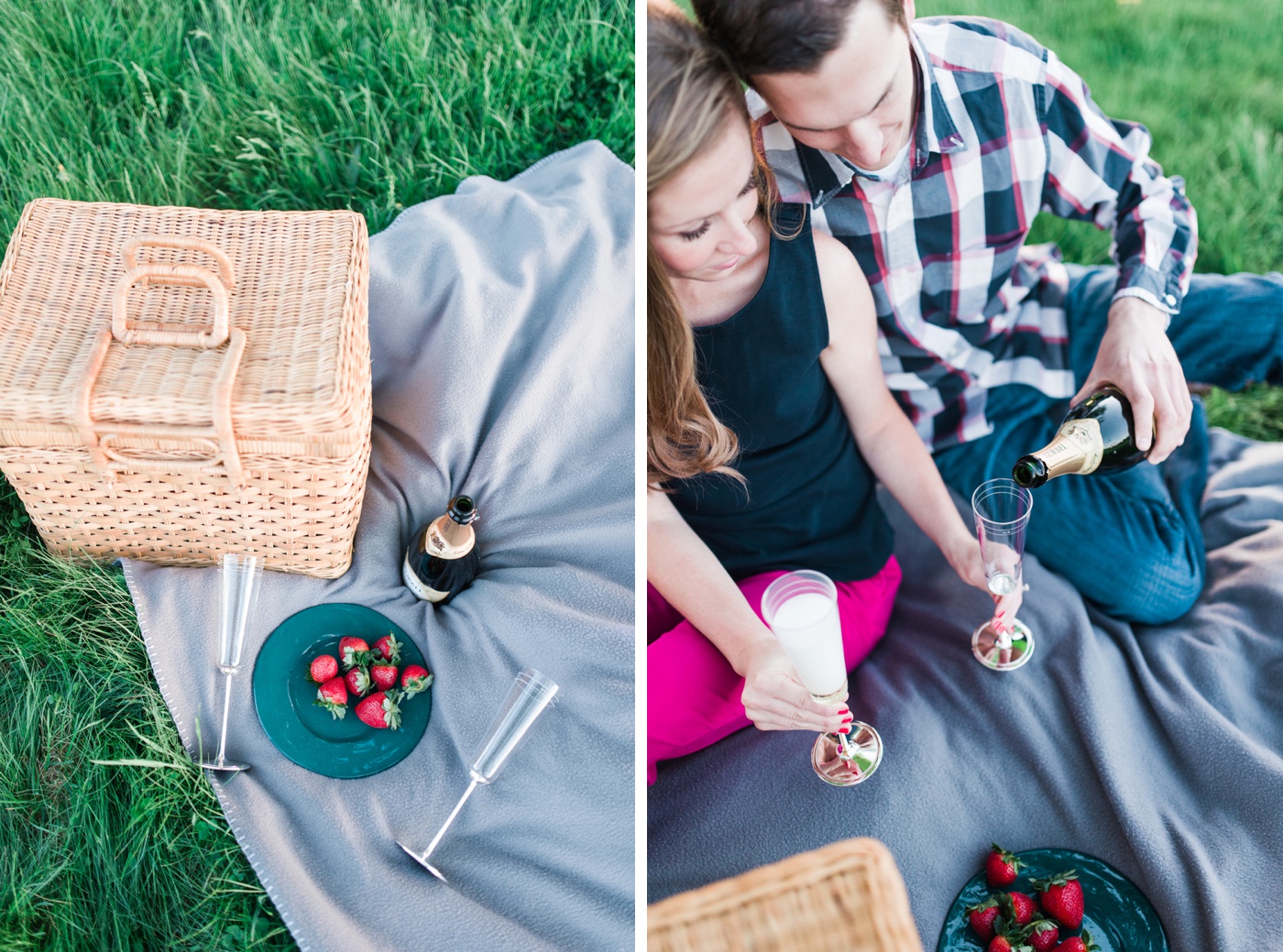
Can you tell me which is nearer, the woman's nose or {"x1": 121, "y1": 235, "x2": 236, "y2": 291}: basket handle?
the woman's nose

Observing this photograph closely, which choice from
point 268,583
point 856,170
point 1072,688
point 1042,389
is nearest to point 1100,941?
point 1072,688

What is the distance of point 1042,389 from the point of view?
1147 millimetres

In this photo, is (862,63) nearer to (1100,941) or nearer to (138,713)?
(1100,941)

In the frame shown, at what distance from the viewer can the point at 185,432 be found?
0.97 m

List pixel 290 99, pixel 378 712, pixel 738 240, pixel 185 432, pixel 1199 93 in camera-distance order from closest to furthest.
Answer: pixel 738 240 < pixel 185 432 < pixel 378 712 < pixel 290 99 < pixel 1199 93

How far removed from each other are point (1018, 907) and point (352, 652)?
A: 0.68 meters

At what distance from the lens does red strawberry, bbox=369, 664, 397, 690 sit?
1106mm

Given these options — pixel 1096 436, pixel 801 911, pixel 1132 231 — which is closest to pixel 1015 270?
pixel 1132 231

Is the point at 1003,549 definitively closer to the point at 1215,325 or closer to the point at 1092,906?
the point at 1092,906

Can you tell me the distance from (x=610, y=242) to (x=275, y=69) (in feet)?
1.85

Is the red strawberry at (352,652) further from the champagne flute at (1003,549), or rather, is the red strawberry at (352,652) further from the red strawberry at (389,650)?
the champagne flute at (1003,549)

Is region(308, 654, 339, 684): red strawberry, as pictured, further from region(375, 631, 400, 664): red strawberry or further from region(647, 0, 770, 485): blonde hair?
region(647, 0, 770, 485): blonde hair

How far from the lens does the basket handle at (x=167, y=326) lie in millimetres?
998

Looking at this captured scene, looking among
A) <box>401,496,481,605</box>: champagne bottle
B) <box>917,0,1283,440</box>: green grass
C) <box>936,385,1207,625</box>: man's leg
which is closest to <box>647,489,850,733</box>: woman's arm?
<box>401,496,481,605</box>: champagne bottle
